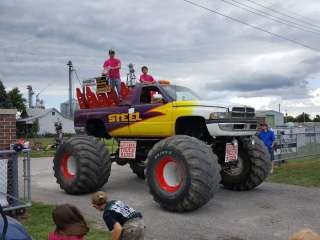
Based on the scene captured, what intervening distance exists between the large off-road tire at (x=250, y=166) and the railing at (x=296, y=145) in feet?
19.6

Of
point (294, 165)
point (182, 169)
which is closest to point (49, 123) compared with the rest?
point (294, 165)

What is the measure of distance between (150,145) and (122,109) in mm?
1051

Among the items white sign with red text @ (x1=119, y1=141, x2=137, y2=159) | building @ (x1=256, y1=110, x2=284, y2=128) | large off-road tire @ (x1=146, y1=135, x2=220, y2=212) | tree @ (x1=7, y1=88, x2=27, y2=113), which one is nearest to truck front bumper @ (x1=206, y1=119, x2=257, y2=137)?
large off-road tire @ (x1=146, y1=135, x2=220, y2=212)

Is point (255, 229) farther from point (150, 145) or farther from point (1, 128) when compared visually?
point (1, 128)

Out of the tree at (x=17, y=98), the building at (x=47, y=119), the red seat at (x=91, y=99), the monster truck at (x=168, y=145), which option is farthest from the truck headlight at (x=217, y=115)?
the building at (x=47, y=119)

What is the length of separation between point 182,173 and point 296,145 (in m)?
10.5

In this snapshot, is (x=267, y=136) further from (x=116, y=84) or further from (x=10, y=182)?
(x=10, y=182)

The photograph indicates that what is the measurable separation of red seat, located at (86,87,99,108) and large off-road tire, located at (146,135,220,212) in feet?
10.6

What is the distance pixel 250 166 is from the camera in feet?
36.4

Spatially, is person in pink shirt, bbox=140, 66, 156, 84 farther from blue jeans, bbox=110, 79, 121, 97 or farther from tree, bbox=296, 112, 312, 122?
tree, bbox=296, 112, 312, 122

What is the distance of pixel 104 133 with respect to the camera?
12586 millimetres

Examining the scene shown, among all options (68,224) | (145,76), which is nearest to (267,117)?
(145,76)

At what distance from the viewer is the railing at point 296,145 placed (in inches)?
680

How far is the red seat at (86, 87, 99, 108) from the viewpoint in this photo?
1234 cm
